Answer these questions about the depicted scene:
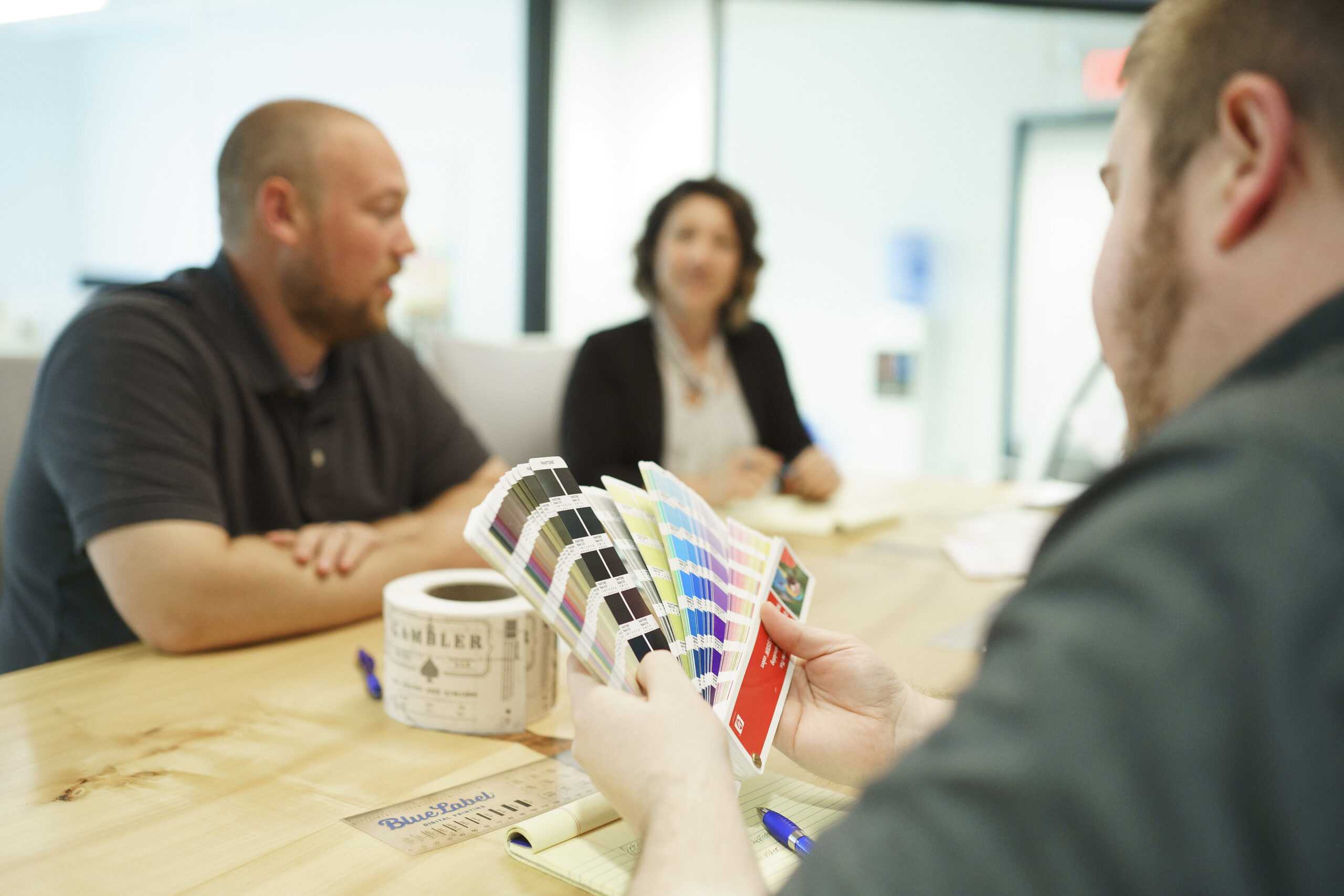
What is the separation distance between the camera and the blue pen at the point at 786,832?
62 cm

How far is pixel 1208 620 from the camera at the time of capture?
1.00 feet

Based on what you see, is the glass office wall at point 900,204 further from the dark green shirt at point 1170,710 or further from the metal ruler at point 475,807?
the dark green shirt at point 1170,710

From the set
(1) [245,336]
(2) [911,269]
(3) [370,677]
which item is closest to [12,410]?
(1) [245,336]

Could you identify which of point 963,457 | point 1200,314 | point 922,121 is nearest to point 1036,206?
point 922,121

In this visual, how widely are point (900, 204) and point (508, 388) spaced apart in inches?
104

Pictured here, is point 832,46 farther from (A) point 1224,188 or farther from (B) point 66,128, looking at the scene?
(A) point 1224,188

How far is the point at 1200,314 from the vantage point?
445 mm

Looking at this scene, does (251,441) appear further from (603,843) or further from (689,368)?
(689,368)

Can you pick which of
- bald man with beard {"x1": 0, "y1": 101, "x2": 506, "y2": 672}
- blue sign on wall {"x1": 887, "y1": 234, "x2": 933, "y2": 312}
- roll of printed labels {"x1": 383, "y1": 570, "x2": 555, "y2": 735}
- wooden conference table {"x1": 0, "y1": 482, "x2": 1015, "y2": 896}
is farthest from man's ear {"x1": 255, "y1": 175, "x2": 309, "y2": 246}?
blue sign on wall {"x1": 887, "y1": 234, "x2": 933, "y2": 312}

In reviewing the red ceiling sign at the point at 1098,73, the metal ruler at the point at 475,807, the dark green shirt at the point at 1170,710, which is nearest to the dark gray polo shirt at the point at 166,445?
the metal ruler at the point at 475,807

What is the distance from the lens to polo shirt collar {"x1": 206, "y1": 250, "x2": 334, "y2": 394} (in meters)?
1.33

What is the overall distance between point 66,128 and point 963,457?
11.7ft

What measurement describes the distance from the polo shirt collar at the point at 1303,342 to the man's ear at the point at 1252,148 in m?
0.06

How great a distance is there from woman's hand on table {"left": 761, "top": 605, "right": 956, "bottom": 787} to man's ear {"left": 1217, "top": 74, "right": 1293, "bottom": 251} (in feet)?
1.28
